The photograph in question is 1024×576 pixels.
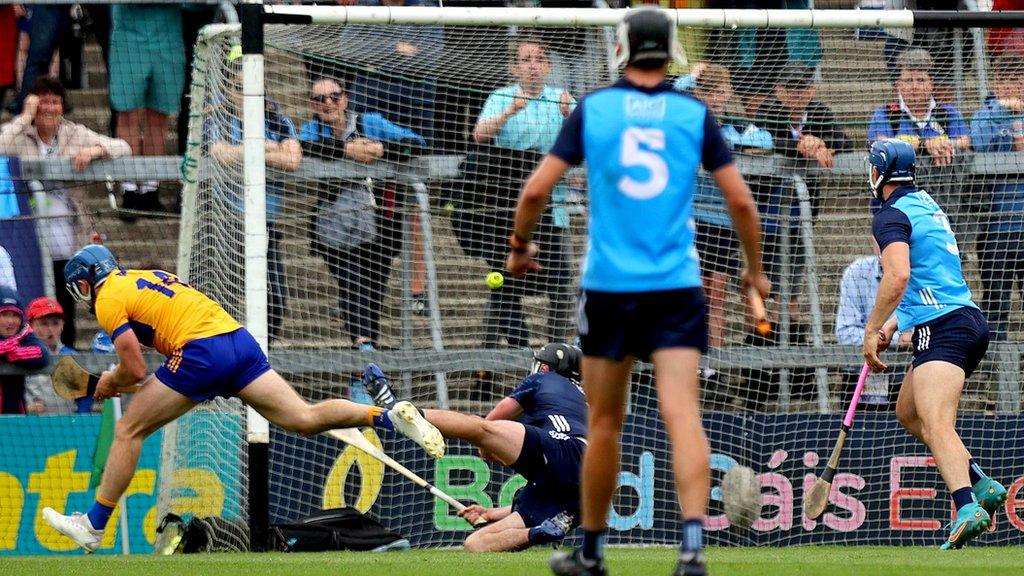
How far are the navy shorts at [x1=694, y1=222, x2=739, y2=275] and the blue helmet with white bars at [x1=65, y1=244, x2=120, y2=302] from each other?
15.1 ft

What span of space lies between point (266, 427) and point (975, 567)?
4568 mm

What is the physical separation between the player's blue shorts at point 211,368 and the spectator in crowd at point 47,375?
260 cm

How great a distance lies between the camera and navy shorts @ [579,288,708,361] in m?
5.35

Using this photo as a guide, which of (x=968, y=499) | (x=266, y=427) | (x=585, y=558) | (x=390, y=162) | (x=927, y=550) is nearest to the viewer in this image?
(x=585, y=558)

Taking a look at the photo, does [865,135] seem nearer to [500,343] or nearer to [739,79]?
[739,79]

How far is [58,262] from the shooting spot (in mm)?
11820

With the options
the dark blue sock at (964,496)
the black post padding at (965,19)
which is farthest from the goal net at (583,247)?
the dark blue sock at (964,496)

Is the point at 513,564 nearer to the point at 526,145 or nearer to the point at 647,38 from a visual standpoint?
the point at 647,38

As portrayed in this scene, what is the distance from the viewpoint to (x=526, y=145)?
11117mm

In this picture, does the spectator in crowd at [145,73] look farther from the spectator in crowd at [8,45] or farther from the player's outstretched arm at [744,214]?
the player's outstretched arm at [744,214]

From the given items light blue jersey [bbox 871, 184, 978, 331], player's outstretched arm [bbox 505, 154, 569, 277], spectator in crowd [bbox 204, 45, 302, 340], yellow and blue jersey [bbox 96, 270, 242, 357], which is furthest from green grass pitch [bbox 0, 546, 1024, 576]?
spectator in crowd [bbox 204, 45, 302, 340]

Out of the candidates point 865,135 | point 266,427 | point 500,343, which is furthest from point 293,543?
point 865,135

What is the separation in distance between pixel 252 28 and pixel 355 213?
1954 mm

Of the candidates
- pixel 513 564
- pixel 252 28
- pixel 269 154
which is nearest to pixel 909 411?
pixel 513 564
